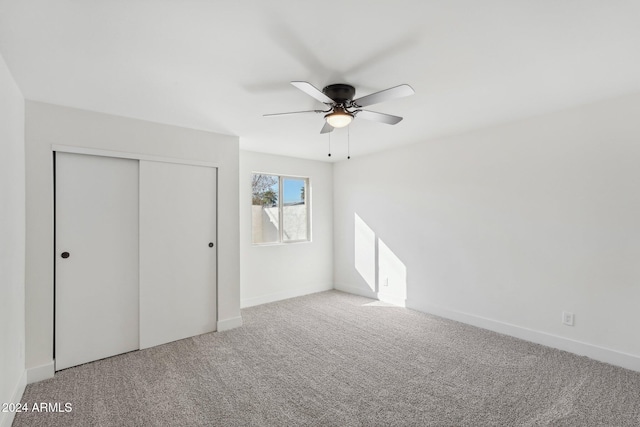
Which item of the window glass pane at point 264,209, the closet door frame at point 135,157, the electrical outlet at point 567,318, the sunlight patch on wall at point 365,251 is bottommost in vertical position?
A: the electrical outlet at point 567,318

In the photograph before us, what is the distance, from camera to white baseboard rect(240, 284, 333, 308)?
4.55 metres

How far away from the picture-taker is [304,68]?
210 cm

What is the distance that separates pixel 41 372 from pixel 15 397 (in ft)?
1.35

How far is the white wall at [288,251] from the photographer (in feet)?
14.9

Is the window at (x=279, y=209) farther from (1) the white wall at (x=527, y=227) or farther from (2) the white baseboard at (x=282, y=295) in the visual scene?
(1) the white wall at (x=527, y=227)

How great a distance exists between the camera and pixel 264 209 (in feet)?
15.9

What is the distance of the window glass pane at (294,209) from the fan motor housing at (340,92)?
280cm

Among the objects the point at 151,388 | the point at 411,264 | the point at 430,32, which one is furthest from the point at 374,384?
the point at 430,32

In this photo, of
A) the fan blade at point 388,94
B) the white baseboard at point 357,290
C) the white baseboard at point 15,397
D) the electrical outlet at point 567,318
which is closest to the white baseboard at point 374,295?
the white baseboard at point 357,290

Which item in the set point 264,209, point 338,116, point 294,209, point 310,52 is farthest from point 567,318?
point 264,209

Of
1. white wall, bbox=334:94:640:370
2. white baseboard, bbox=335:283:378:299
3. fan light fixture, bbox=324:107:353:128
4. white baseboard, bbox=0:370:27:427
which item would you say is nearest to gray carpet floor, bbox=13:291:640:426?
white baseboard, bbox=0:370:27:427

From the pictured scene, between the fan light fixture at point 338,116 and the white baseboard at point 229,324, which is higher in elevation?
the fan light fixture at point 338,116

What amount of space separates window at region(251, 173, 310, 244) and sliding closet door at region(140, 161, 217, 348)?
1.18 meters

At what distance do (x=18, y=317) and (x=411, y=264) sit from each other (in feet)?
13.8
